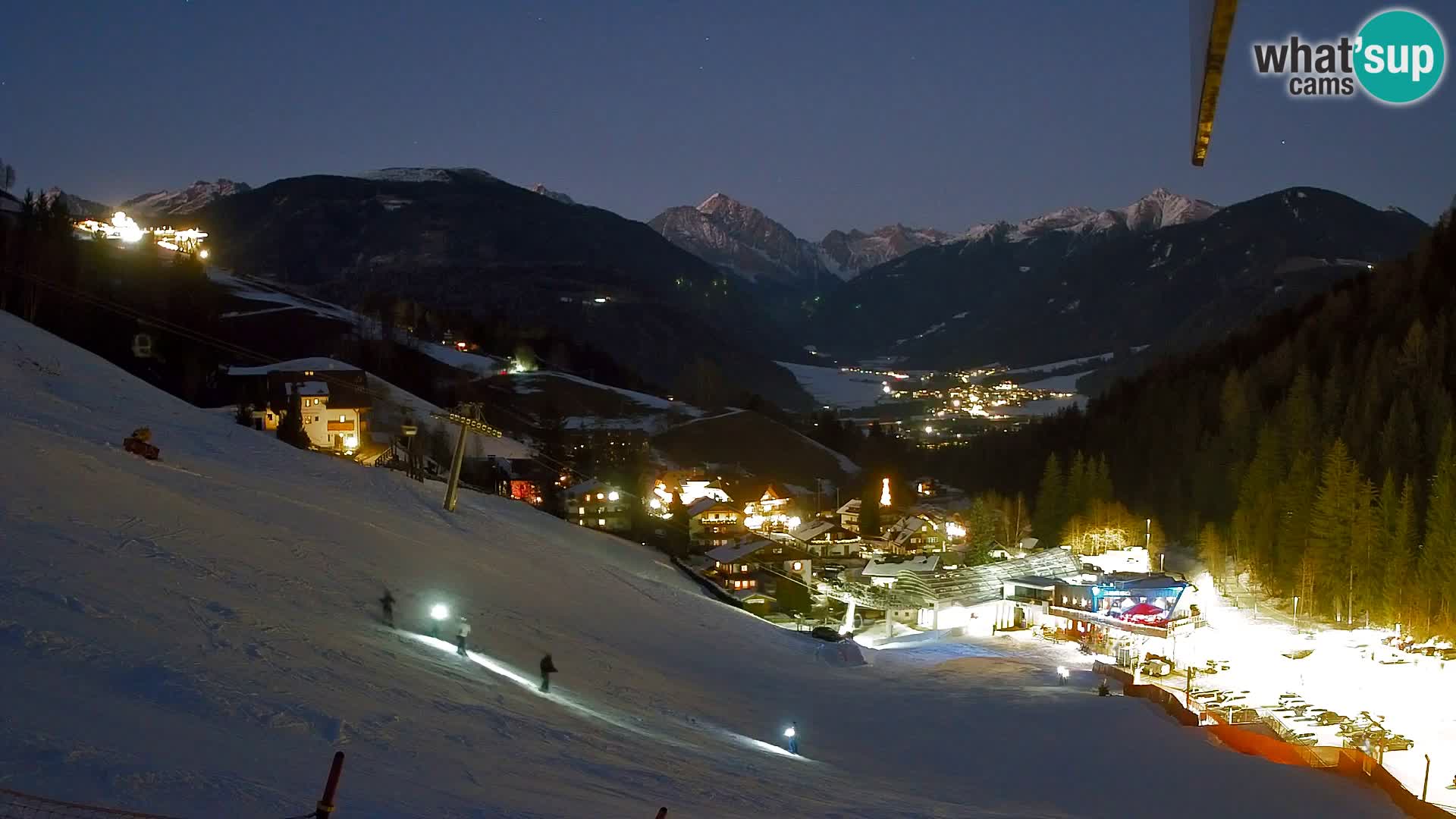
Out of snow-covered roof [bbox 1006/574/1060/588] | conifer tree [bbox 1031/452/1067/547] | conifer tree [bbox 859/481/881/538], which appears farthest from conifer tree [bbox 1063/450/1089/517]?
snow-covered roof [bbox 1006/574/1060/588]

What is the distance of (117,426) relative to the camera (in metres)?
27.7

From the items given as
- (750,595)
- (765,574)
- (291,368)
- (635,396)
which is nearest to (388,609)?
(750,595)

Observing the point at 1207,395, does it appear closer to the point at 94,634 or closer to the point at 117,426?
the point at 117,426

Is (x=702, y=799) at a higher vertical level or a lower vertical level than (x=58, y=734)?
lower

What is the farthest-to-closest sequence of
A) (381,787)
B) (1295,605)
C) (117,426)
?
1. (1295,605)
2. (117,426)
3. (381,787)

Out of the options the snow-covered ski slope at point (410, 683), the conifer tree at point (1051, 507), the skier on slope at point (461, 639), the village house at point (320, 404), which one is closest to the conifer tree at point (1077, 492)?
the conifer tree at point (1051, 507)

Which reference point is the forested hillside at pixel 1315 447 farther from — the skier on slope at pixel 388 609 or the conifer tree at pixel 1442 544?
the skier on slope at pixel 388 609

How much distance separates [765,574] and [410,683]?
147 feet

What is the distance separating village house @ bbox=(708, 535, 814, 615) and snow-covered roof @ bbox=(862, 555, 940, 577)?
3.37m

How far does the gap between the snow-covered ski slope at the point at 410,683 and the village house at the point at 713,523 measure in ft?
115

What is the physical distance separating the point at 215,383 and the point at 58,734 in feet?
232

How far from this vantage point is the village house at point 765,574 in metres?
51.5

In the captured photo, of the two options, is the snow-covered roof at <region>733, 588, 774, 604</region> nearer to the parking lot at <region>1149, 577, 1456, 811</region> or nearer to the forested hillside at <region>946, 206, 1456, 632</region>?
the parking lot at <region>1149, 577, 1456, 811</region>

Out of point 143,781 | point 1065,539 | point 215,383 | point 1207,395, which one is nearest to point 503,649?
point 143,781
